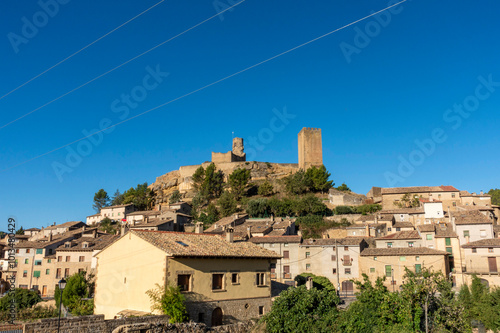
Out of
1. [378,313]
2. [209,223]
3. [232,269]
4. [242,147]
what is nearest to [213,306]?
[232,269]

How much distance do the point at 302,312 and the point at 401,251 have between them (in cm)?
2652

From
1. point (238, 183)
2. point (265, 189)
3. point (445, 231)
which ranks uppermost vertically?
point (238, 183)

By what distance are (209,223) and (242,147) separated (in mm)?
52151

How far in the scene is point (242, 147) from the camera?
118 meters

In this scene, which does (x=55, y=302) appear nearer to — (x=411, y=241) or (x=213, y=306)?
(x=213, y=306)

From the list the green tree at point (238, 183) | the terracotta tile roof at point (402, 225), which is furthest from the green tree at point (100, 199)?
the terracotta tile roof at point (402, 225)

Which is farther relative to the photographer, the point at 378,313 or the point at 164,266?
the point at 164,266

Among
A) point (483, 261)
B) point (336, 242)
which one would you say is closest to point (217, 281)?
point (336, 242)

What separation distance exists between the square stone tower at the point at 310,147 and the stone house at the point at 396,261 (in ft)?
184

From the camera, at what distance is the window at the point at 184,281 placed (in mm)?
22547

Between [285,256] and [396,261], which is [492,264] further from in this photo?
[285,256]

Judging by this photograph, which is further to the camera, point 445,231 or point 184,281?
point 445,231

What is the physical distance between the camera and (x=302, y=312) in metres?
19.0

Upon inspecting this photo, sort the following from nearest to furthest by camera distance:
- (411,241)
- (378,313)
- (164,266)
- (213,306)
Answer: (378,313) < (164,266) < (213,306) < (411,241)
